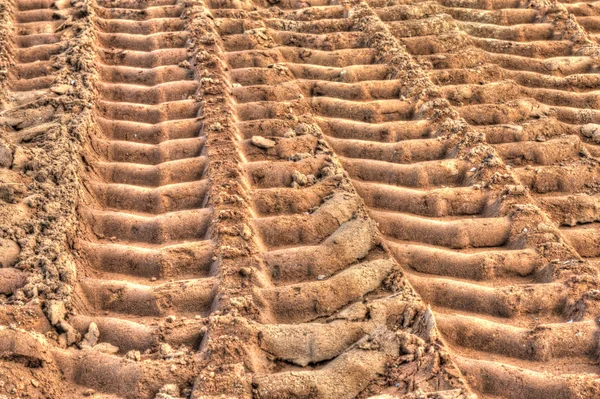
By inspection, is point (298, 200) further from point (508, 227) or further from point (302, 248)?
point (508, 227)

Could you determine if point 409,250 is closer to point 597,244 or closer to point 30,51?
point 597,244

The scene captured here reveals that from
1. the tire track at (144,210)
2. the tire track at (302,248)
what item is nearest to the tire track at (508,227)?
the tire track at (302,248)

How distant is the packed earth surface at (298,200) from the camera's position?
3.01 m

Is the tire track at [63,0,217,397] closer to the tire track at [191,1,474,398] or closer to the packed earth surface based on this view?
the packed earth surface

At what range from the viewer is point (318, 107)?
4746mm

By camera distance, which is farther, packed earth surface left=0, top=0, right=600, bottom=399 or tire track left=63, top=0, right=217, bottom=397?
tire track left=63, top=0, right=217, bottom=397

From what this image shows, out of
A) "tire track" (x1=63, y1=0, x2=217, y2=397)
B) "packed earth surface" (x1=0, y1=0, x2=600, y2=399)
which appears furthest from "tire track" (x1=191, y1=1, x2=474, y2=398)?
"tire track" (x1=63, y1=0, x2=217, y2=397)

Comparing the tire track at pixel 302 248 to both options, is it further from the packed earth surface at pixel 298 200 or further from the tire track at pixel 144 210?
the tire track at pixel 144 210

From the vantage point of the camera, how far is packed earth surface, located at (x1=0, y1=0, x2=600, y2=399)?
3008 mm

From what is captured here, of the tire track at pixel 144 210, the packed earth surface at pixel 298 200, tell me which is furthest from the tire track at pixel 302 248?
the tire track at pixel 144 210

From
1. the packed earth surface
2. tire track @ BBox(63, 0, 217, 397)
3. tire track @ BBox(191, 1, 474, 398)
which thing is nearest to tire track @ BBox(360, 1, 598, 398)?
the packed earth surface

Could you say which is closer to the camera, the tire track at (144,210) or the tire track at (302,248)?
the tire track at (302,248)

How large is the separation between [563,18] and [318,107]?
2500mm

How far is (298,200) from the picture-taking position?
12.7 feet
